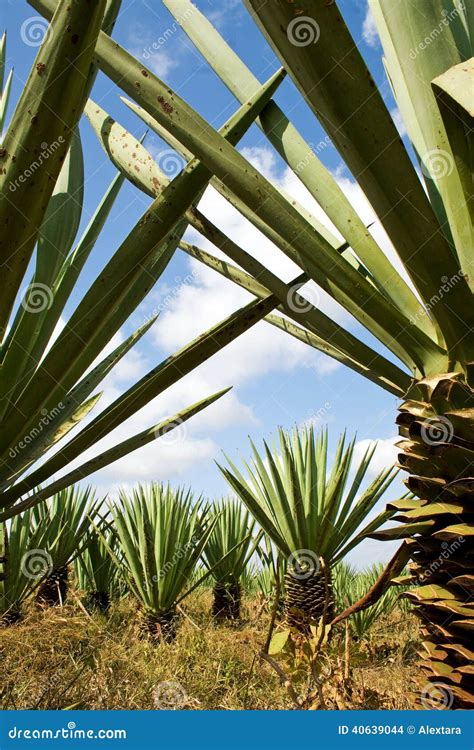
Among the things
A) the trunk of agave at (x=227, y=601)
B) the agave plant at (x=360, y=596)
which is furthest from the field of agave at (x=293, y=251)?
the trunk of agave at (x=227, y=601)

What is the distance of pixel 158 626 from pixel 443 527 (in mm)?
3150

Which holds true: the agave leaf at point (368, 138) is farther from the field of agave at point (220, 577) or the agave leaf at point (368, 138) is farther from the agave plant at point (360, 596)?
the agave plant at point (360, 596)

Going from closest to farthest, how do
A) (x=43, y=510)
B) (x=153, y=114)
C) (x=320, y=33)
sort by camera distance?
(x=320, y=33) < (x=153, y=114) < (x=43, y=510)

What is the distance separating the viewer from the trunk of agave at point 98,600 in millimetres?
4859

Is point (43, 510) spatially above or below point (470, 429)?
below

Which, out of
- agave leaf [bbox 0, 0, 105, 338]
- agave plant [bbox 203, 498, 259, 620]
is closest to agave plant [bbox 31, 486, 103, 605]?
agave plant [bbox 203, 498, 259, 620]

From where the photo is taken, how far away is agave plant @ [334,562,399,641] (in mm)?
4184

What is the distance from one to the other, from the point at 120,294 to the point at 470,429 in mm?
765

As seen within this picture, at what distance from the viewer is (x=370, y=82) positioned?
0.98m

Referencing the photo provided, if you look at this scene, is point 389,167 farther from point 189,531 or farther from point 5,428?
point 189,531

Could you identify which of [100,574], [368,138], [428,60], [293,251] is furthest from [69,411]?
[100,574]

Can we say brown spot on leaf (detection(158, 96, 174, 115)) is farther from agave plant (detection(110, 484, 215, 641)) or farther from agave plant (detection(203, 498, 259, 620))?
agave plant (detection(203, 498, 259, 620))

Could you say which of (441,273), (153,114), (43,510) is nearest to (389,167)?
(441,273)

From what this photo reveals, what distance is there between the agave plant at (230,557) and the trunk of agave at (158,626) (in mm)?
1486
